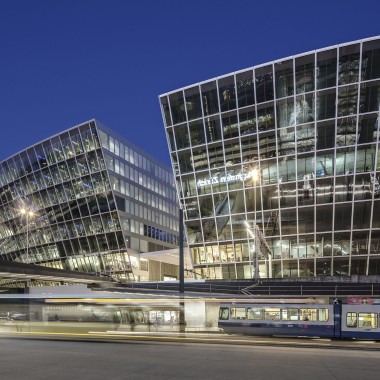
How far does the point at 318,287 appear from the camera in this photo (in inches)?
1975

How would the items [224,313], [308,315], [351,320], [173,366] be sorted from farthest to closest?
1. [224,313]
2. [308,315]
3. [351,320]
4. [173,366]

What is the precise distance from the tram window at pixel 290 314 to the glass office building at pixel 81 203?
5149 centimetres

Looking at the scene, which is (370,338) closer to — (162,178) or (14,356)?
(14,356)

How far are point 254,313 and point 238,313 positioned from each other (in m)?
1.27

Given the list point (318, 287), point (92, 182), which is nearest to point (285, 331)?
point (318, 287)

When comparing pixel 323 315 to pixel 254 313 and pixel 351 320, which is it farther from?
pixel 254 313

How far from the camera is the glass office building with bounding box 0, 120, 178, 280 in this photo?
3219 inches

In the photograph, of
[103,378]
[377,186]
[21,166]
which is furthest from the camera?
[21,166]

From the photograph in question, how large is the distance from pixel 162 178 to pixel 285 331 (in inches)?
3057

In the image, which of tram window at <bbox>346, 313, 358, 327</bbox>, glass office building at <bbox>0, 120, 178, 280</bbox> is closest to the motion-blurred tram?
tram window at <bbox>346, 313, 358, 327</bbox>

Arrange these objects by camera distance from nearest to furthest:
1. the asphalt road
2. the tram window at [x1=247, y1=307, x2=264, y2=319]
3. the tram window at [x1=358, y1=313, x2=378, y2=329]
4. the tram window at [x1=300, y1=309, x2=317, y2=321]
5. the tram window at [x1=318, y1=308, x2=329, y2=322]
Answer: the asphalt road, the tram window at [x1=358, y1=313, x2=378, y2=329], the tram window at [x1=318, y1=308, x2=329, y2=322], the tram window at [x1=300, y1=309, x2=317, y2=321], the tram window at [x1=247, y1=307, x2=264, y2=319]

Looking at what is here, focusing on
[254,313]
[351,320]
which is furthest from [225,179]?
[351,320]

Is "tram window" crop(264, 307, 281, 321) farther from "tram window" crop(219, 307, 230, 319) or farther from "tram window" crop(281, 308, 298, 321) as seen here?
"tram window" crop(219, 307, 230, 319)

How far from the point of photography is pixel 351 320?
31.2 m
